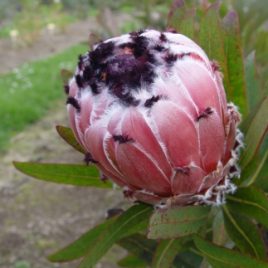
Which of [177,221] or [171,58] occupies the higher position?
[171,58]

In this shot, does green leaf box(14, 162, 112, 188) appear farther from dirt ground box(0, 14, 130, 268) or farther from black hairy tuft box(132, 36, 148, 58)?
dirt ground box(0, 14, 130, 268)

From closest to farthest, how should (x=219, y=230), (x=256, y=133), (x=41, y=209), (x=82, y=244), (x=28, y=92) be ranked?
(x=256, y=133) < (x=219, y=230) < (x=82, y=244) < (x=41, y=209) < (x=28, y=92)

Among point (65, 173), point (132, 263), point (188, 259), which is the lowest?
point (132, 263)

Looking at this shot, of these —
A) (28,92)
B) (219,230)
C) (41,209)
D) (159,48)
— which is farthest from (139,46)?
(28,92)

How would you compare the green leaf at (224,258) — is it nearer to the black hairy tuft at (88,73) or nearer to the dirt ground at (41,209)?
the black hairy tuft at (88,73)

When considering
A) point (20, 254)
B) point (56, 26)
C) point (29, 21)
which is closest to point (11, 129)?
point (20, 254)

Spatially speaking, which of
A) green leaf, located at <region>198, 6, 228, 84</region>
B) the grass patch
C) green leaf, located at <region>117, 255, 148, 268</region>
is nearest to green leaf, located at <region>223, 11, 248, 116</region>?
green leaf, located at <region>198, 6, 228, 84</region>

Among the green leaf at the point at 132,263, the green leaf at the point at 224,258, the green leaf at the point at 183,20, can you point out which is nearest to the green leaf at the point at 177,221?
the green leaf at the point at 224,258

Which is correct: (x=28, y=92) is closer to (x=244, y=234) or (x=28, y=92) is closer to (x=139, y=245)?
(x=139, y=245)
